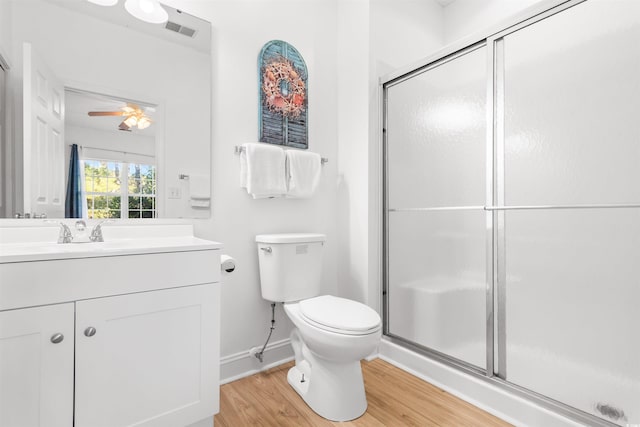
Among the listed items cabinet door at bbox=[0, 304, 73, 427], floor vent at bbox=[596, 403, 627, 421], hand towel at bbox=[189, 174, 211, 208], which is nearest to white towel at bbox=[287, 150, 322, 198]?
hand towel at bbox=[189, 174, 211, 208]

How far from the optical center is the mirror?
130cm

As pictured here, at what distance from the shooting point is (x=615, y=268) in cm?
122

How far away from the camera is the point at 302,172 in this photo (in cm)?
198

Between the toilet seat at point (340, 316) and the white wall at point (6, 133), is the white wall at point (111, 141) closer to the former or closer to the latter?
the white wall at point (6, 133)

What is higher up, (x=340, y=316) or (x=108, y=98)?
(x=108, y=98)

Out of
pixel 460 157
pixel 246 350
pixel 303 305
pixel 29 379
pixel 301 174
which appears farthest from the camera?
pixel 301 174

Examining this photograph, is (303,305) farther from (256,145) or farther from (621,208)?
(621,208)

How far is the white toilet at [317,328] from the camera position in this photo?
1.39 m

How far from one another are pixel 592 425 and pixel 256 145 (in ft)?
6.36

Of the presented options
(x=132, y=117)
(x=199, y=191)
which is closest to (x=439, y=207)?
(x=199, y=191)

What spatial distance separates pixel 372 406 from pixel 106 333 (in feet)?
3.93

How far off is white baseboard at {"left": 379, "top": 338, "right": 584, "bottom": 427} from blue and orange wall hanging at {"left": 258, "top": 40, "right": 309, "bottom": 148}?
1453 millimetres

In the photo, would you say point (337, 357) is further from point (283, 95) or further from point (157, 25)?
point (157, 25)

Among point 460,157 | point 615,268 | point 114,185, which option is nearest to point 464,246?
point 460,157
